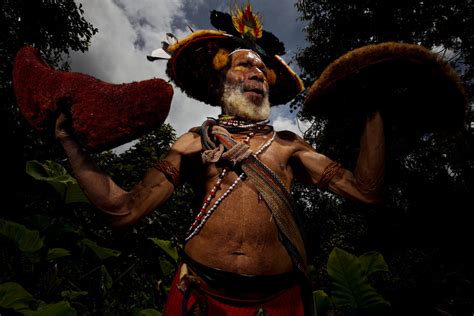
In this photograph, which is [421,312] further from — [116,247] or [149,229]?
[116,247]

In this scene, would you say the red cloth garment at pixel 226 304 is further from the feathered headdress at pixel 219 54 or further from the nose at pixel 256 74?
the feathered headdress at pixel 219 54

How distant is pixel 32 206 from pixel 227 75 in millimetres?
8260

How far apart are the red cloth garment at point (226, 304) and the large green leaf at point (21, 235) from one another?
10.7 ft

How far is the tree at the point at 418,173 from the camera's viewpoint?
7090mm

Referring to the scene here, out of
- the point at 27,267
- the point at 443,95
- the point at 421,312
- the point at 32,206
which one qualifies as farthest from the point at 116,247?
the point at 443,95

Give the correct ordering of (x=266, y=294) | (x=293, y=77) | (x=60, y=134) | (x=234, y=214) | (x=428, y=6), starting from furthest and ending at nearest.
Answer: (x=428, y=6) < (x=293, y=77) < (x=234, y=214) < (x=266, y=294) < (x=60, y=134)

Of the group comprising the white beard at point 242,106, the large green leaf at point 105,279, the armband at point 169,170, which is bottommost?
the large green leaf at point 105,279

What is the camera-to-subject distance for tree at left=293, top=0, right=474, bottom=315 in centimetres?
709

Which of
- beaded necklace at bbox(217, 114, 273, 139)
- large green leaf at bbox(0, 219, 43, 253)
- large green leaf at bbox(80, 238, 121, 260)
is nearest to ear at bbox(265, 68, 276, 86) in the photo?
beaded necklace at bbox(217, 114, 273, 139)

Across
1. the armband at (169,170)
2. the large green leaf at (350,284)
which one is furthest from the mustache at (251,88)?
the large green leaf at (350,284)

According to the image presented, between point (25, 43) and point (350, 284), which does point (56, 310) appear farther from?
point (25, 43)

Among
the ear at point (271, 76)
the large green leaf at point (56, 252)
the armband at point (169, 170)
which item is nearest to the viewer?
the armband at point (169, 170)

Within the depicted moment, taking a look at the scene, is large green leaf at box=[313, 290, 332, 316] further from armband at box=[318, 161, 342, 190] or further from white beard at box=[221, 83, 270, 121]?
white beard at box=[221, 83, 270, 121]

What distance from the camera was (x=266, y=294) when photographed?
151 cm
